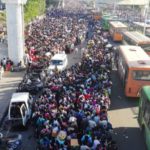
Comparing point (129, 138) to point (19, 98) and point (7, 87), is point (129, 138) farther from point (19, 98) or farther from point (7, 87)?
point (7, 87)

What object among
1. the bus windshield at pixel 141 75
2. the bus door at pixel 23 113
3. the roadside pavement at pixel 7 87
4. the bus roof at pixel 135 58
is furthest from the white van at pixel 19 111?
the bus roof at pixel 135 58

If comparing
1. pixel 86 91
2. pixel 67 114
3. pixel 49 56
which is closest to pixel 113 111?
pixel 86 91

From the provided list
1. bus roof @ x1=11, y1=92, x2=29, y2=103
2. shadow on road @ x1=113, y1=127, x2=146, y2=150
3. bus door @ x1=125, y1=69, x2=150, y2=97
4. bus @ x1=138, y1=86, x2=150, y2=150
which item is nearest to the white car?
bus door @ x1=125, y1=69, x2=150, y2=97

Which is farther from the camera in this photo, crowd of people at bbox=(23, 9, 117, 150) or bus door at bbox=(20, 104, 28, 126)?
bus door at bbox=(20, 104, 28, 126)

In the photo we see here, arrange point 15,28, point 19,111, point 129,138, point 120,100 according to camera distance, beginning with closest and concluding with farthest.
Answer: point 129,138, point 19,111, point 120,100, point 15,28

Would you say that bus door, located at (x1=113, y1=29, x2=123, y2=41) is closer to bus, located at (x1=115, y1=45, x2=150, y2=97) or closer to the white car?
the white car

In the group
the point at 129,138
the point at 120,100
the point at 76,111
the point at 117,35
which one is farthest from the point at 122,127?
the point at 117,35

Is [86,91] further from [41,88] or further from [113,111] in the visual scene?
[41,88]
